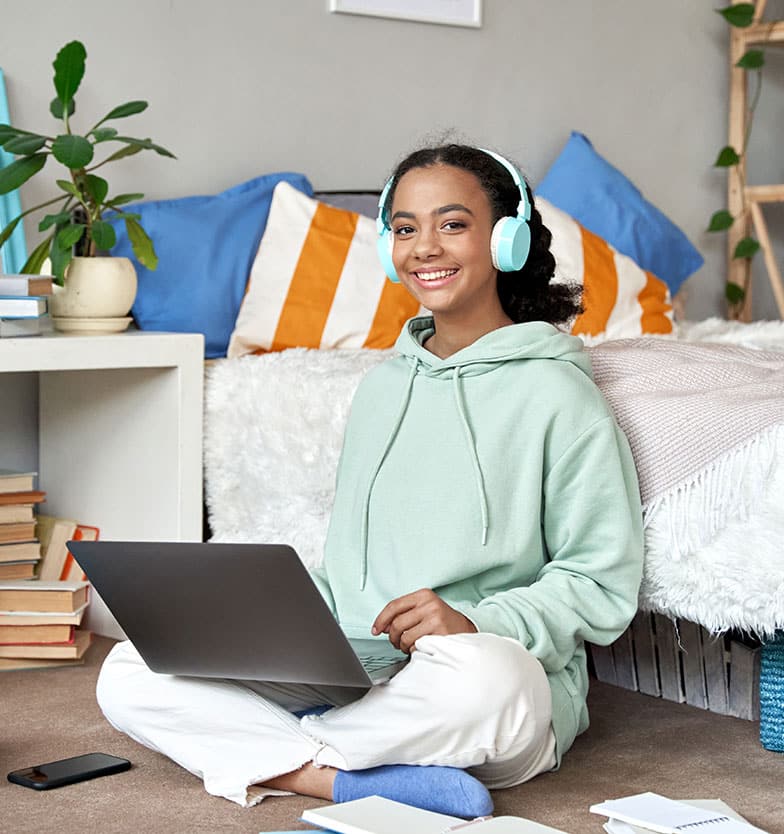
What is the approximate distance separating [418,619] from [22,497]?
0.95m

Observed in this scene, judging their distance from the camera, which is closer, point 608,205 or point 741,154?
point 608,205

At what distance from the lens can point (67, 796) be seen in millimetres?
1429

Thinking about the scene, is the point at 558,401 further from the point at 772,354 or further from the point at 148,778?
the point at 148,778

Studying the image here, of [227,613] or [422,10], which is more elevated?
[422,10]

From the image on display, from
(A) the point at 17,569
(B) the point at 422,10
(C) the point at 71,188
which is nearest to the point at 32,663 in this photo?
(A) the point at 17,569

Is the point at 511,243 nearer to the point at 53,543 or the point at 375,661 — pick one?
the point at 375,661

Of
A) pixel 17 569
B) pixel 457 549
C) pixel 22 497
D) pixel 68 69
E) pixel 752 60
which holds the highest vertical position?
pixel 752 60

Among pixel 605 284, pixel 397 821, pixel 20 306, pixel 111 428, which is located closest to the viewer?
pixel 397 821

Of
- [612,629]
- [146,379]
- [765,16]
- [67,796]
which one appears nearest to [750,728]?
[612,629]

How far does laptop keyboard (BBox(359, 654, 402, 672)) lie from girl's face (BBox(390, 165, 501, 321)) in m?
0.42

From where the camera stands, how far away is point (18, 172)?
2.04m

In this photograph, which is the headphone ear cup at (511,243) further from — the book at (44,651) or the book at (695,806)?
the book at (44,651)

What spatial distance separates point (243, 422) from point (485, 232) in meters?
0.62

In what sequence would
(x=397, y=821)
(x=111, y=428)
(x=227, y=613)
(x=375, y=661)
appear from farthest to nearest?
(x=111, y=428) < (x=375, y=661) < (x=227, y=613) < (x=397, y=821)
